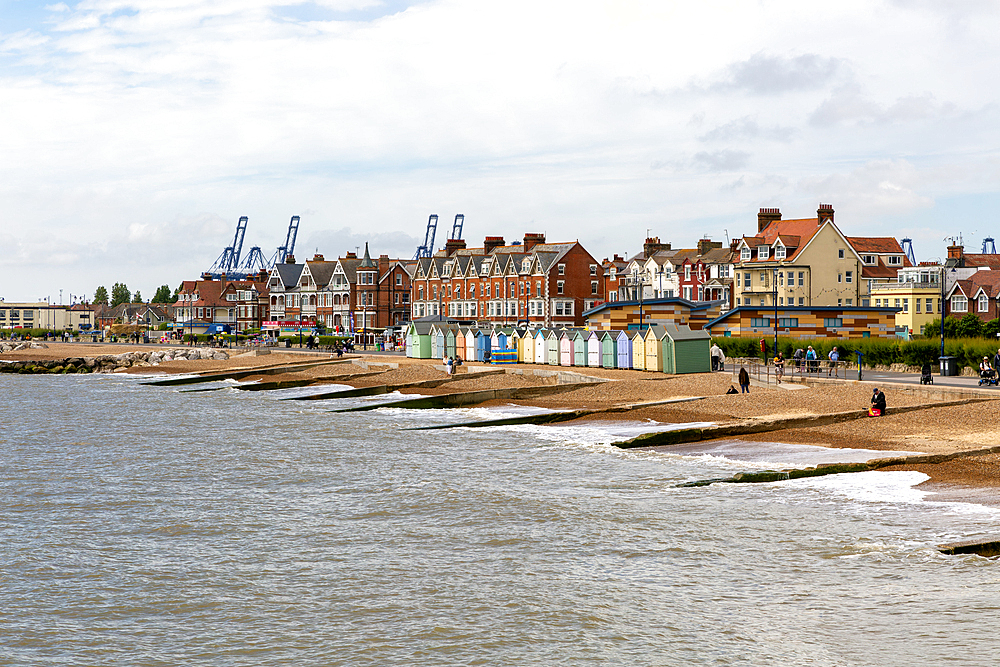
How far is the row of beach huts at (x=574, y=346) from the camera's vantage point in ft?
182

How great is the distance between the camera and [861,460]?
28.2m

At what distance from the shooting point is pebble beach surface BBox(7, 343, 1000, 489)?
29.2 metres

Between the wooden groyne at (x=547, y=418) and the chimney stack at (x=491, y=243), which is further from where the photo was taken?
the chimney stack at (x=491, y=243)

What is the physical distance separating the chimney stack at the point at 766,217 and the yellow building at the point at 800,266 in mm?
2512

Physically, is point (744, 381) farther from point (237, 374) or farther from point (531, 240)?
point (531, 240)

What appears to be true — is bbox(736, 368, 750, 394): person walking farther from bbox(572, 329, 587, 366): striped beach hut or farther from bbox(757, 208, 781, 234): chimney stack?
bbox(757, 208, 781, 234): chimney stack

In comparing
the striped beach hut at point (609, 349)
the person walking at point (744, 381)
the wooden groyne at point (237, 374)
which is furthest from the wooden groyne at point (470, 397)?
the wooden groyne at point (237, 374)

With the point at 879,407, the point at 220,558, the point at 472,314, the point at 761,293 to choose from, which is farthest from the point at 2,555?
the point at 472,314

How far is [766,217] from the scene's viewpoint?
102 meters

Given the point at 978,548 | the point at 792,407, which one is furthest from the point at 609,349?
the point at 978,548

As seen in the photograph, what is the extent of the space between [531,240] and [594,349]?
180 feet

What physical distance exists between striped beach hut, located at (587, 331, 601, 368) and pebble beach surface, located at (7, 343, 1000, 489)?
4.62 feet

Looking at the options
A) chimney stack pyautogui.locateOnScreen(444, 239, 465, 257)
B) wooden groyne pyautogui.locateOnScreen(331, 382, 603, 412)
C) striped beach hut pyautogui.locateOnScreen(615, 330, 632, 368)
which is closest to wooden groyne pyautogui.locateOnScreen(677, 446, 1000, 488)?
wooden groyne pyautogui.locateOnScreen(331, 382, 603, 412)

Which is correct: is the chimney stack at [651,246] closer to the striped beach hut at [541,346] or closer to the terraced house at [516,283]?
the terraced house at [516,283]
